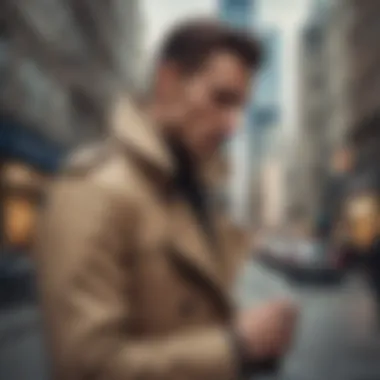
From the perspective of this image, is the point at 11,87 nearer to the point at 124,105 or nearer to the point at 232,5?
the point at 124,105

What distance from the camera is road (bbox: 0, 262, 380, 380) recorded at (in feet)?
3.92

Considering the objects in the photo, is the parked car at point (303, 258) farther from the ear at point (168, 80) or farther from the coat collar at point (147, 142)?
the ear at point (168, 80)

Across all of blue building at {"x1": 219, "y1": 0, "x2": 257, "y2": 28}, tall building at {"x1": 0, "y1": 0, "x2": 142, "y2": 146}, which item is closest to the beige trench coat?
tall building at {"x1": 0, "y1": 0, "x2": 142, "y2": 146}

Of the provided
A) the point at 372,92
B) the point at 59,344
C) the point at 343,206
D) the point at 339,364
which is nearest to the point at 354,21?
the point at 372,92

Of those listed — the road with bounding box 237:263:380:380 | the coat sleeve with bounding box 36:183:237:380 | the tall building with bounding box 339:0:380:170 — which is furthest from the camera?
the tall building with bounding box 339:0:380:170

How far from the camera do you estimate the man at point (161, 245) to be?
3.64ft

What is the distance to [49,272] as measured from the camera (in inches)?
45.5

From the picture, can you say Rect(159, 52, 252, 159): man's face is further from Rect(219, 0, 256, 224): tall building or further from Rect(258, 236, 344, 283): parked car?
Rect(258, 236, 344, 283): parked car

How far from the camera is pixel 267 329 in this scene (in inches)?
46.2

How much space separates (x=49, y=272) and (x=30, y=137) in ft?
0.89

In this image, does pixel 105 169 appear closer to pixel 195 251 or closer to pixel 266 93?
pixel 195 251

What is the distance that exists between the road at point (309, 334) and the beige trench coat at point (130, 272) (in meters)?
0.04

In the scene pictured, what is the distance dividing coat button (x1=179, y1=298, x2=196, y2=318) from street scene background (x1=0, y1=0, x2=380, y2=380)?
8cm

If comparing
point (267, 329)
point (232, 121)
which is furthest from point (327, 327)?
point (232, 121)
